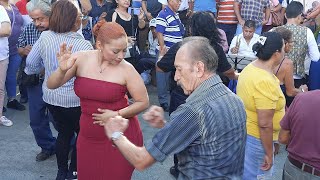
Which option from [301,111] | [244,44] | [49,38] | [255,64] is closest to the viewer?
[301,111]

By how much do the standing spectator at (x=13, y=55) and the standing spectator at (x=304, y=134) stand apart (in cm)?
446

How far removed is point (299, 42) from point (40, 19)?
11.3 ft

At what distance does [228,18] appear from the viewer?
8.62 m

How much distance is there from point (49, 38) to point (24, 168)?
170 cm

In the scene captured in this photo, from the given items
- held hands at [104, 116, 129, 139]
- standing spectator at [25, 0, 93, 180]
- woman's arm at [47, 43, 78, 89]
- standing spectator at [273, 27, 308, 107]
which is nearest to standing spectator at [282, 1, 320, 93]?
standing spectator at [273, 27, 308, 107]

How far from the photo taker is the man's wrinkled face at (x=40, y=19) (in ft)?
15.8

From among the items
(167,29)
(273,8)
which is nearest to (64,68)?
(167,29)

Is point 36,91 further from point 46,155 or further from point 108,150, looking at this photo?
point 108,150

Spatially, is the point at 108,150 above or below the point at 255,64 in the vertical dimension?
below

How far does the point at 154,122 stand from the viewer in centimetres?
296

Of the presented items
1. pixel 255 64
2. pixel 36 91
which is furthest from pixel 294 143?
pixel 36 91

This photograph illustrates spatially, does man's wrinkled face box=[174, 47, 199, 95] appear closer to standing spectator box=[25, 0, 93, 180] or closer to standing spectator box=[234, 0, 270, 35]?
standing spectator box=[25, 0, 93, 180]

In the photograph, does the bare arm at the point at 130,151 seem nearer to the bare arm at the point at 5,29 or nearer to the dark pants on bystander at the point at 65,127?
the dark pants on bystander at the point at 65,127

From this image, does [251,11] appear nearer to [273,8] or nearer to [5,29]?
[273,8]
